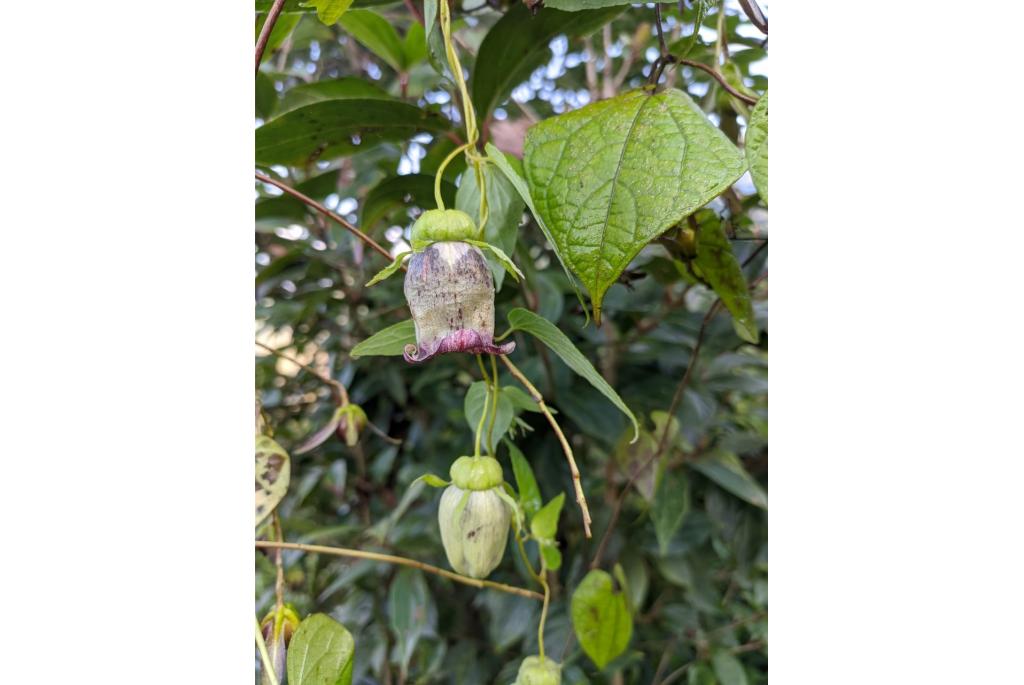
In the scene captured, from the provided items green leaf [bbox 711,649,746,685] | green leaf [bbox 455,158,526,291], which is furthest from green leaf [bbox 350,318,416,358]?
green leaf [bbox 711,649,746,685]

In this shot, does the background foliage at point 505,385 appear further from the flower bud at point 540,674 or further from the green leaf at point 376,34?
the flower bud at point 540,674

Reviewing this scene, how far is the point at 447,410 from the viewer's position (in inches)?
27.2

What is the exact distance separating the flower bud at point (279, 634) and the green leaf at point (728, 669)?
48 centimetres

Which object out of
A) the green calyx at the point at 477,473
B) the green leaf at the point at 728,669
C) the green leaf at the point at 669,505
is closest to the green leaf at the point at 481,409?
the green calyx at the point at 477,473

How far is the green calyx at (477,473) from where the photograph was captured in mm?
295

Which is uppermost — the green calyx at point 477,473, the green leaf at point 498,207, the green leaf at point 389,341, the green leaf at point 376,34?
the green leaf at point 376,34

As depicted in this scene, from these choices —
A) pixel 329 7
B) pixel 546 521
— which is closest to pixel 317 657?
pixel 546 521

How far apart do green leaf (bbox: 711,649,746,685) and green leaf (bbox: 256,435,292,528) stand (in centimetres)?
49

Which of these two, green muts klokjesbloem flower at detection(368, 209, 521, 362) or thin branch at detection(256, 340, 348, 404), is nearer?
green muts klokjesbloem flower at detection(368, 209, 521, 362)

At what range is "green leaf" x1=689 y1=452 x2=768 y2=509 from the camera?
2.06 feet

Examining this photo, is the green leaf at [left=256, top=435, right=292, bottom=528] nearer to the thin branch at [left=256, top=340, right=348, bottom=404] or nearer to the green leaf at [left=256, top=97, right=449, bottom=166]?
the thin branch at [left=256, top=340, right=348, bottom=404]
